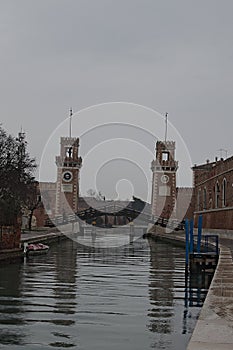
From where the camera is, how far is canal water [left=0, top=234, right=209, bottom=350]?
10406 millimetres

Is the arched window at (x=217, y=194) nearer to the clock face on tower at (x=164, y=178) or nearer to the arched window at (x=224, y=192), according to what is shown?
the arched window at (x=224, y=192)

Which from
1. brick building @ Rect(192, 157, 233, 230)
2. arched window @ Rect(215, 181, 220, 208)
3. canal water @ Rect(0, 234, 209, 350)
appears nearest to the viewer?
canal water @ Rect(0, 234, 209, 350)

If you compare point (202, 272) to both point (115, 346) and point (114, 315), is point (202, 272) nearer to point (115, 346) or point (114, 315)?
point (114, 315)

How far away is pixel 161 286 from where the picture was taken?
64.3 feet

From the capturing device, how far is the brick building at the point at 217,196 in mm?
54781

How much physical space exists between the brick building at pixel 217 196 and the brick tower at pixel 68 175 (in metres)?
19.4

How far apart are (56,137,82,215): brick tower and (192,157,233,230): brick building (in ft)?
63.8

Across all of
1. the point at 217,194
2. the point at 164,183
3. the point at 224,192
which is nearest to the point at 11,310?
the point at 224,192

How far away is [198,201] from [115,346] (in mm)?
65070

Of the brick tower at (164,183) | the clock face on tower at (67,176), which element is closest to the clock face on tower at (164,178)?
the brick tower at (164,183)

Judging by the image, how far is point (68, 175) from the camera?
3479 inches

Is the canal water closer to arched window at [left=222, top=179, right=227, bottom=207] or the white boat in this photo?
the white boat

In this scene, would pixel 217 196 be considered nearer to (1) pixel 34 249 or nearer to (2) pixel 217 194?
(2) pixel 217 194

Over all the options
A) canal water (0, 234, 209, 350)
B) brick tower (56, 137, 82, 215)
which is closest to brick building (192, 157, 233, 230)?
brick tower (56, 137, 82, 215)
